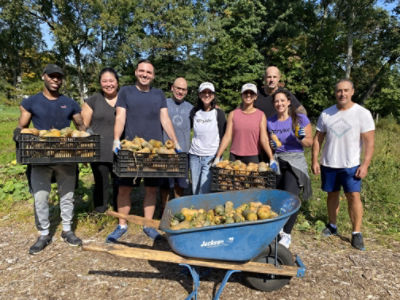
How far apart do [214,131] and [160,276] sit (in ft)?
6.66

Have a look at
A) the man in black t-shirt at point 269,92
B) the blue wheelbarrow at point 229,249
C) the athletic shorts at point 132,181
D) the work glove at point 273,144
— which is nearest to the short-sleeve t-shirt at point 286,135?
the work glove at point 273,144

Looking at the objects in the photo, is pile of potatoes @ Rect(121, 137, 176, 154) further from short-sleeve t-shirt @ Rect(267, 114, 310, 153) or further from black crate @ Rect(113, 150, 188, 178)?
short-sleeve t-shirt @ Rect(267, 114, 310, 153)

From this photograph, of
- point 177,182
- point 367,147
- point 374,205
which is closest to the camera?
point 367,147

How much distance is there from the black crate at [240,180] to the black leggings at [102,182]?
1.69 meters

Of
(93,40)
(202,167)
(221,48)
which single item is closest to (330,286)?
(202,167)

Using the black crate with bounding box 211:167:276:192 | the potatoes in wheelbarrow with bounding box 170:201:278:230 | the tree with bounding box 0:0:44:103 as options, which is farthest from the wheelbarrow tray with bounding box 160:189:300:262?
the tree with bounding box 0:0:44:103

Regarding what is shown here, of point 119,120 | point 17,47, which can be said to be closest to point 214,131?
point 119,120

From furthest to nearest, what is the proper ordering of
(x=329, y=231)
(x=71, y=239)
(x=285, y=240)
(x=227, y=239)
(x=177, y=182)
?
(x=177, y=182) < (x=329, y=231) < (x=71, y=239) < (x=285, y=240) < (x=227, y=239)

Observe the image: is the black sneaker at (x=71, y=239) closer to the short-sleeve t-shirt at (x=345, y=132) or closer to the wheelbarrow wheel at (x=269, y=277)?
the wheelbarrow wheel at (x=269, y=277)

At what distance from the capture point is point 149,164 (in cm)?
304

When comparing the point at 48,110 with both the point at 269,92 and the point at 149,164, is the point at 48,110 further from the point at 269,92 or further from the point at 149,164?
the point at 269,92

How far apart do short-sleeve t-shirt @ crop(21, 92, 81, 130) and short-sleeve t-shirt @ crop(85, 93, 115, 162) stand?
307 mm

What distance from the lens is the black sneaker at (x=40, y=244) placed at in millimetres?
3672

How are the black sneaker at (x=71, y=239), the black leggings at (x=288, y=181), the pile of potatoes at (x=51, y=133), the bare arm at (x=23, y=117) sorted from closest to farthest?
the pile of potatoes at (x=51, y=133), the bare arm at (x=23, y=117), the black leggings at (x=288, y=181), the black sneaker at (x=71, y=239)
